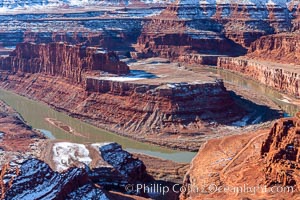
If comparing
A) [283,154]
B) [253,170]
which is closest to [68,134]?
[253,170]

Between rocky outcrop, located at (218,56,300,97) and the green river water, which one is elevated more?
rocky outcrop, located at (218,56,300,97)

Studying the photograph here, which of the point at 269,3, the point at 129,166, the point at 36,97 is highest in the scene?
the point at 269,3

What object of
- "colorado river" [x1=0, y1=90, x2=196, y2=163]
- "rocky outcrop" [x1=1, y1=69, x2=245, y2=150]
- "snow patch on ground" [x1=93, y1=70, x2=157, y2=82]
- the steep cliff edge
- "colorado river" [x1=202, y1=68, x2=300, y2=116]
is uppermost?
the steep cliff edge

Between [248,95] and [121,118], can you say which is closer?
[121,118]

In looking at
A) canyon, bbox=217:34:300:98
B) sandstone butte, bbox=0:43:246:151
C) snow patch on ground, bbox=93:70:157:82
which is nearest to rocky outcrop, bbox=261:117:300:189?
sandstone butte, bbox=0:43:246:151

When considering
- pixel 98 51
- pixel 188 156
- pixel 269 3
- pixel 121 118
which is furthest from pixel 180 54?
pixel 188 156

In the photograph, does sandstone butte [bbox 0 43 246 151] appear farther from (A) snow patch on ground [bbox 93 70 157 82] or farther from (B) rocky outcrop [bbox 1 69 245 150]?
(A) snow patch on ground [bbox 93 70 157 82]

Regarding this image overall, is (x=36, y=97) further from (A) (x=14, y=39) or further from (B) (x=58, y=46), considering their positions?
(A) (x=14, y=39)
